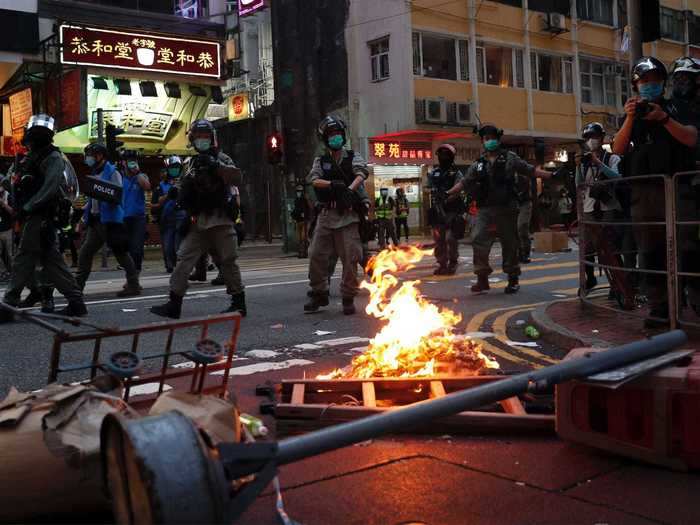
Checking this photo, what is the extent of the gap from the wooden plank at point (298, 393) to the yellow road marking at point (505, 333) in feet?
6.83

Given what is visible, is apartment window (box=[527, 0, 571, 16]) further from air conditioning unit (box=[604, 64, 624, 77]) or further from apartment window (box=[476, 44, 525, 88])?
air conditioning unit (box=[604, 64, 624, 77])

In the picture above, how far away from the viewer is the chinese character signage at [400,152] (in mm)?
27531

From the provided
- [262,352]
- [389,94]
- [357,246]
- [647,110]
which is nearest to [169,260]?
[357,246]

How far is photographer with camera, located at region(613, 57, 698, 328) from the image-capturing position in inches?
231

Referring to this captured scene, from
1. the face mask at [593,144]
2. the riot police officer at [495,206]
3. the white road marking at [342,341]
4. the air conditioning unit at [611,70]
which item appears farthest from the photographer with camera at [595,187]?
the air conditioning unit at [611,70]

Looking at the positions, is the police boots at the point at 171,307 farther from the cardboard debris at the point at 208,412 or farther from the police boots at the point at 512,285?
the cardboard debris at the point at 208,412

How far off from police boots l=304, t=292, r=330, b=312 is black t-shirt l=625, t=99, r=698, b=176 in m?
3.38

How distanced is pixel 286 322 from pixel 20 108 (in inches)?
623

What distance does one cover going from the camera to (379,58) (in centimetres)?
2839

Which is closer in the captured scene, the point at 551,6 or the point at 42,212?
the point at 42,212

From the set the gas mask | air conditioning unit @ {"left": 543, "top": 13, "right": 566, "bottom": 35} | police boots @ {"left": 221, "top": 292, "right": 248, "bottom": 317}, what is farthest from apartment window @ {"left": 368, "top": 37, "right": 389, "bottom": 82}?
the gas mask

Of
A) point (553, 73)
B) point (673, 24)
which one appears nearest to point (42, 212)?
point (553, 73)

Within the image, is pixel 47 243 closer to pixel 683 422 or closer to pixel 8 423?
pixel 8 423

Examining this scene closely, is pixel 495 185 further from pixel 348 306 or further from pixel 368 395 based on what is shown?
pixel 368 395
